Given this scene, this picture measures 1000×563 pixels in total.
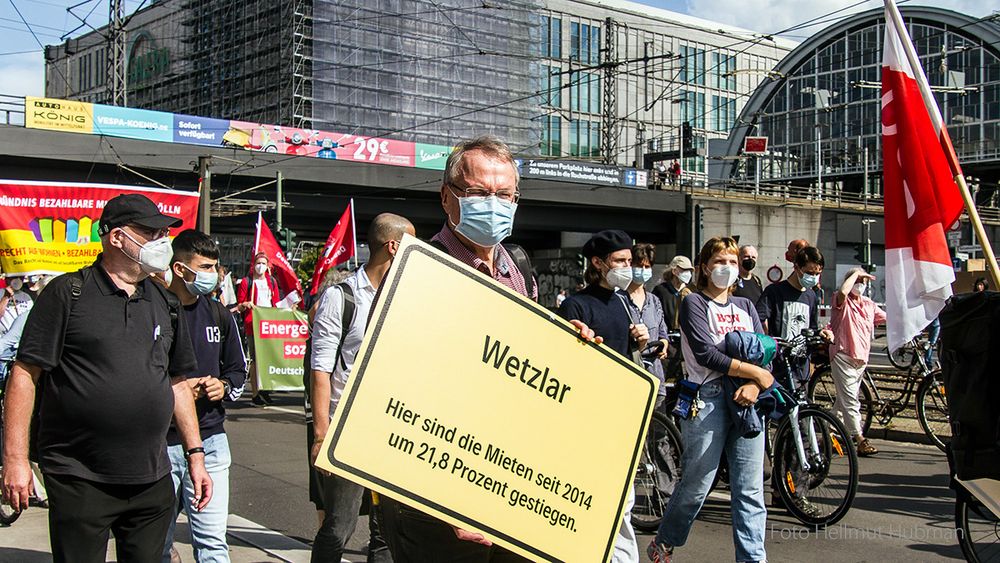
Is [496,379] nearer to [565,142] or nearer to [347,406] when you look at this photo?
[347,406]

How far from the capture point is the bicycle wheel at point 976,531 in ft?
17.3

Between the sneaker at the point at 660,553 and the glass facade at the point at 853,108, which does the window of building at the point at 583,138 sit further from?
the sneaker at the point at 660,553

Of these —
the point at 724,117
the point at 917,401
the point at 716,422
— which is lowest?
the point at 917,401

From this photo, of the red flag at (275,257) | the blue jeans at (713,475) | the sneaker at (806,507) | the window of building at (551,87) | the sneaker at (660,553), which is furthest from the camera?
the window of building at (551,87)

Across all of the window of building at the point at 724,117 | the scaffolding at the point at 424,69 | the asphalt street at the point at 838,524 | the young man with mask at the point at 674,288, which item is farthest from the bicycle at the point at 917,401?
the window of building at the point at 724,117

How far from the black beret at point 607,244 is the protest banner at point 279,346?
9569mm

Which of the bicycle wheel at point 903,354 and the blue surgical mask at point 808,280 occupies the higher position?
the blue surgical mask at point 808,280

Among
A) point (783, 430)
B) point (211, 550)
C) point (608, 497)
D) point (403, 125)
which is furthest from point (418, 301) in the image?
point (403, 125)

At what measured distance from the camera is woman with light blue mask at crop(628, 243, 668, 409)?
740cm

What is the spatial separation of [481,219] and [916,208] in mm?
2591

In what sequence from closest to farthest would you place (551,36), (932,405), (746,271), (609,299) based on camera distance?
(609,299) → (746,271) → (932,405) → (551,36)

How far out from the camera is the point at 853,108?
79188 millimetres

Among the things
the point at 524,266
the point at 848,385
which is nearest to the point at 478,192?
the point at 524,266

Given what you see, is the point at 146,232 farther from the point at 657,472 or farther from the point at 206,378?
the point at 657,472
